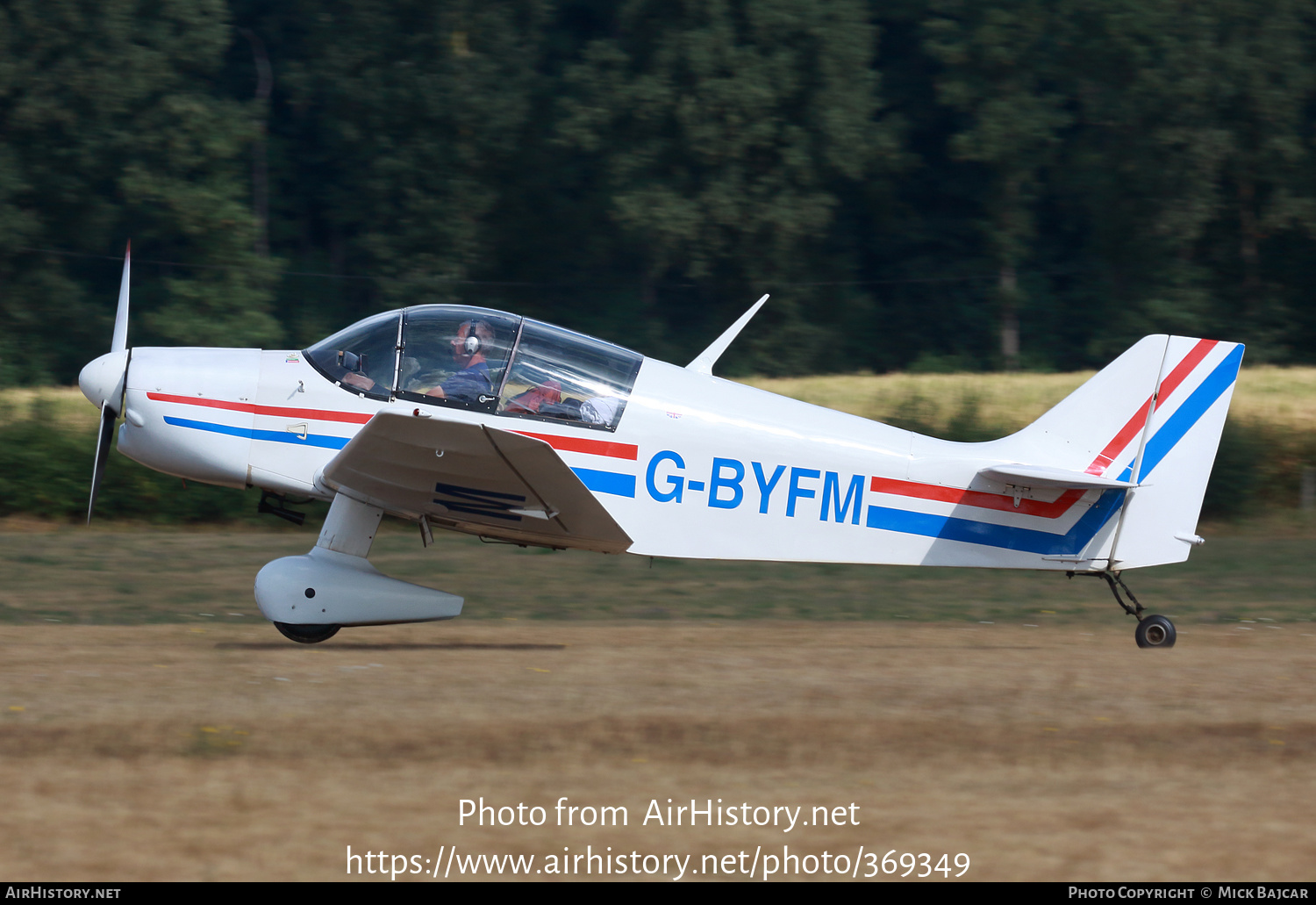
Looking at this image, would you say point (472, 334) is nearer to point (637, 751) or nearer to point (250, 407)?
point (250, 407)

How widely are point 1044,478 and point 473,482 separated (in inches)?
136

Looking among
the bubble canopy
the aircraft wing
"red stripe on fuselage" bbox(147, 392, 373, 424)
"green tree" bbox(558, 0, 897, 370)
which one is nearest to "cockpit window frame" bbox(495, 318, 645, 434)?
the bubble canopy

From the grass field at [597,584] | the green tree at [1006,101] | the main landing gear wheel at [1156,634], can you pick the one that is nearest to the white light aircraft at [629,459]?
the main landing gear wheel at [1156,634]

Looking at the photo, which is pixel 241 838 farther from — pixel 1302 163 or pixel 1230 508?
pixel 1302 163

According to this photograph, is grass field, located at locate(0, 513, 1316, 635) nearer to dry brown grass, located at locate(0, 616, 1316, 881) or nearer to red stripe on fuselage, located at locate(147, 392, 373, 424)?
red stripe on fuselage, located at locate(147, 392, 373, 424)

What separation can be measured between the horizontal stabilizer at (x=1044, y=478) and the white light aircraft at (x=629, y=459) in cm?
2

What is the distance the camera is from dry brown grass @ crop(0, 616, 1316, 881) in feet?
15.9

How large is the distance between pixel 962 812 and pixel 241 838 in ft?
8.77

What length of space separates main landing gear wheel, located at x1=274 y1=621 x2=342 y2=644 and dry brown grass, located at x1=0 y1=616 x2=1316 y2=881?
7.8 inches

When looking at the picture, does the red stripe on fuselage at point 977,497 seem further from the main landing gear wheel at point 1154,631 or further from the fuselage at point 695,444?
the main landing gear wheel at point 1154,631

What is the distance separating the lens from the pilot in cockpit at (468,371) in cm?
821

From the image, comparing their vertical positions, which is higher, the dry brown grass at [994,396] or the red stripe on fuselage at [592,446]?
the red stripe on fuselage at [592,446]

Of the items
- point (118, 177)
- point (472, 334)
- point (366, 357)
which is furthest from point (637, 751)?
point (118, 177)

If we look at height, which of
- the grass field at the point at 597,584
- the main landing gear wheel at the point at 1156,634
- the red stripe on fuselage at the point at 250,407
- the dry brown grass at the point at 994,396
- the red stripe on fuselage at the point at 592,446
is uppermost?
the red stripe on fuselage at the point at 592,446
